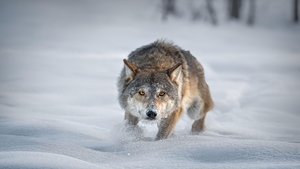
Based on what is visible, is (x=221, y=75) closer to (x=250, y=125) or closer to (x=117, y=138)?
(x=250, y=125)

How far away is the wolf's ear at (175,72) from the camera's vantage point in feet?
19.2

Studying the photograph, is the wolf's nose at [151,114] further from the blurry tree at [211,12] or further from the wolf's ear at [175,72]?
the blurry tree at [211,12]

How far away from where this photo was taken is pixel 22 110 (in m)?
8.26

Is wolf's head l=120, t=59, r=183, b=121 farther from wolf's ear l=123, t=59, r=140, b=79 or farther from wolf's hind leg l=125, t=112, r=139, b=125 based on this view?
wolf's hind leg l=125, t=112, r=139, b=125

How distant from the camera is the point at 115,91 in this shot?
11383 mm

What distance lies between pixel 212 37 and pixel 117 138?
20095 mm

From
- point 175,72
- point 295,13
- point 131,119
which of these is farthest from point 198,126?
point 295,13

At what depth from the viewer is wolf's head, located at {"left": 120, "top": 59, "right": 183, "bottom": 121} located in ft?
18.2

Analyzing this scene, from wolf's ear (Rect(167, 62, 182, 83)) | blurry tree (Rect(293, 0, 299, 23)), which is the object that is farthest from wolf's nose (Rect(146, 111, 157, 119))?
blurry tree (Rect(293, 0, 299, 23))

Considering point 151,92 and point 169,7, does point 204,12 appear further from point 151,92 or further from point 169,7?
point 151,92

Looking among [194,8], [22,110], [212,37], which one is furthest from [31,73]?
[194,8]

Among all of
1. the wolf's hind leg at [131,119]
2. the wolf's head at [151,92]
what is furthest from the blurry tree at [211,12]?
the wolf's head at [151,92]

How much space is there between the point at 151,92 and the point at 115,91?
5.82 meters

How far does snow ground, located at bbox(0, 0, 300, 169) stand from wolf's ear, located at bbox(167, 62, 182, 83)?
0.79 meters
